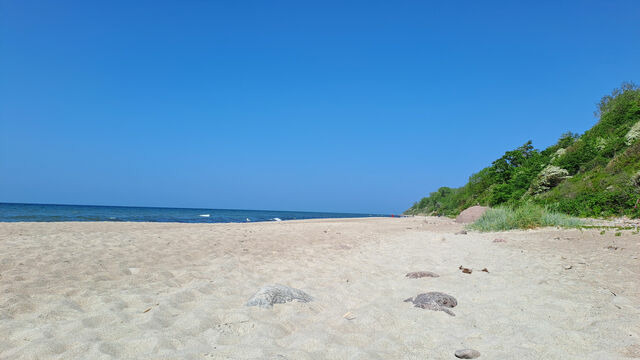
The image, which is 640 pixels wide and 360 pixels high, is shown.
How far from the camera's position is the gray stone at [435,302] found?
3.61 metres

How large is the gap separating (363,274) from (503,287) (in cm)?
210

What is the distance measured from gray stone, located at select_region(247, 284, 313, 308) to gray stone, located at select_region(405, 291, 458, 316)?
132 centimetres

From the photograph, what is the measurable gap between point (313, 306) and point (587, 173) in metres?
19.0

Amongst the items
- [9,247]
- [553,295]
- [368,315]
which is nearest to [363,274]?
[368,315]

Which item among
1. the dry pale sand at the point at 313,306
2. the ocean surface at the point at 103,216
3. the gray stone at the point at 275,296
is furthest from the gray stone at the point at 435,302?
the ocean surface at the point at 103,216

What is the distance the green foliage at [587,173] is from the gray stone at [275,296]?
12.8 meters

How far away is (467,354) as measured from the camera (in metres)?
2.46

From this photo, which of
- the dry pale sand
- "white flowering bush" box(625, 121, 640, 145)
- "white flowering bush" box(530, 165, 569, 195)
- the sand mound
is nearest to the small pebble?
the dry pale sand

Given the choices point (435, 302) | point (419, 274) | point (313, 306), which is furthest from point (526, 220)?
point (313, 306)

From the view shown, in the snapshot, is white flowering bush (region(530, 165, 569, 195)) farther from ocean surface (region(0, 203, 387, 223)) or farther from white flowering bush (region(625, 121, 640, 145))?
ocean surface (region(0, 203, 387, 223))

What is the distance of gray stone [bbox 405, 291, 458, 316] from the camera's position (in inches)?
142

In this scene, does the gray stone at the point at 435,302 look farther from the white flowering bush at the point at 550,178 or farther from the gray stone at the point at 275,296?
the white flowering bush at the point at 550,178

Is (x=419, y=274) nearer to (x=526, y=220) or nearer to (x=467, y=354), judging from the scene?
(x=467, y=354)

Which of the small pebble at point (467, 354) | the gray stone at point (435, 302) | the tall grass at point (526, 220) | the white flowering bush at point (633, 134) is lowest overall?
the small pebble at point (467, 354)
